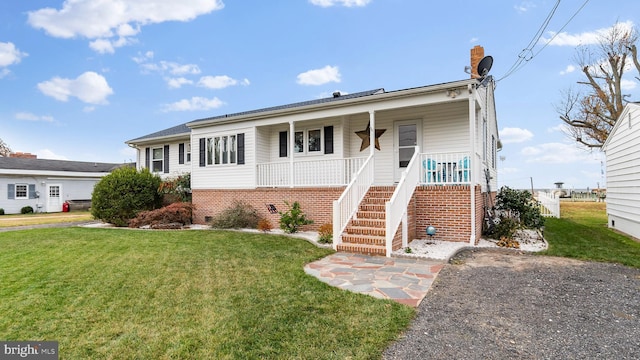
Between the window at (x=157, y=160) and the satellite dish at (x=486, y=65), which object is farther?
the window at (x=157, y=160)

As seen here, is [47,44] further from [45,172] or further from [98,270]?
[98,270]

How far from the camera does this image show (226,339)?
305cm

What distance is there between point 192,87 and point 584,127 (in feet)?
77.6

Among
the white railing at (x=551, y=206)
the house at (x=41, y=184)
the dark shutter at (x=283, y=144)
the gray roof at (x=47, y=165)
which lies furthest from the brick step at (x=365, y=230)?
the gray roof at (x=47, y=165)

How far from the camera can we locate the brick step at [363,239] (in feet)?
22.6

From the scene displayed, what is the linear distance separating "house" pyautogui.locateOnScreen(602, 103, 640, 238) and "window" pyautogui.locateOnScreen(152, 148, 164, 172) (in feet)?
61.9

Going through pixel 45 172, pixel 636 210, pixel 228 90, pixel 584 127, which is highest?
pixel 228 90

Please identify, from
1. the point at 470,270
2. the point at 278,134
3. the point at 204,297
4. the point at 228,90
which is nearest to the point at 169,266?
the point at 204,297

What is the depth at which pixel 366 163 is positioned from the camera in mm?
8773

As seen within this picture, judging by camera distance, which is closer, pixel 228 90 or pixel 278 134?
pixel 278 134

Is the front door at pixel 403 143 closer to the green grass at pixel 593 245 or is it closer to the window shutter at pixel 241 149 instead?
the green grass at pixel 593 245

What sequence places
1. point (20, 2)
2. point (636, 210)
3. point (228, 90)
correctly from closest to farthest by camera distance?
point (636, 210), point (20, 2), point (228, 90)

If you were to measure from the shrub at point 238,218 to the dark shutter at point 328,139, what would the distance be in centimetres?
337

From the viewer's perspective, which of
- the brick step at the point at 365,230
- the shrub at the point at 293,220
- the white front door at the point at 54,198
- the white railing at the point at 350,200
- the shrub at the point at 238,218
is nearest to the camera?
the brick step at the point at 365,230
